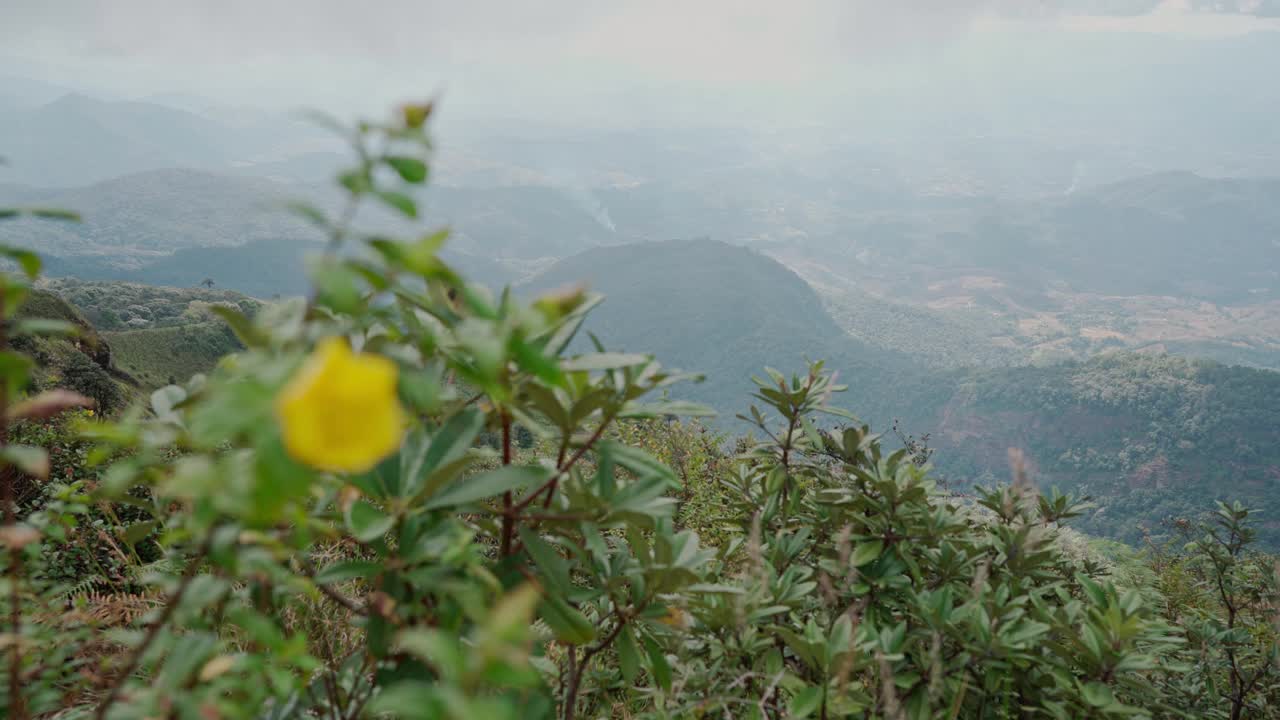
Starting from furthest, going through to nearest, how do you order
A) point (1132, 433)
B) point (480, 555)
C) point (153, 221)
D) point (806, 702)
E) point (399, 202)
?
point (153, 221) < point (1132, 433) < point (480, 555) < point (806, 702) < point (399, 202)

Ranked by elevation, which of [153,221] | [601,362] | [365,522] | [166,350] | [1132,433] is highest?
[601,362]

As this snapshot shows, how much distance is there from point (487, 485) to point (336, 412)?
18.7 inches

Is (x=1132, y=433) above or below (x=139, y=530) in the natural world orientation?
below

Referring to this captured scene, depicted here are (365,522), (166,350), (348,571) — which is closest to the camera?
(365,522)

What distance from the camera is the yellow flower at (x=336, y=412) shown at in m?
0.35

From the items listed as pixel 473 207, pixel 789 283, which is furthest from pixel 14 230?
pixel 789 283

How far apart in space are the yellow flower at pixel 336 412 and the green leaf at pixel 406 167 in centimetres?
22

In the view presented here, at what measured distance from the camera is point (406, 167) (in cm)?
53

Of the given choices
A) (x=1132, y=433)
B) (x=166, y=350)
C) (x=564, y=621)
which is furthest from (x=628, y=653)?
(x=1132, y=433)

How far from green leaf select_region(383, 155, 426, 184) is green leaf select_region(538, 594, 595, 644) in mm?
659

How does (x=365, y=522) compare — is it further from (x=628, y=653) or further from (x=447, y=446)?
(x=628, y=653)

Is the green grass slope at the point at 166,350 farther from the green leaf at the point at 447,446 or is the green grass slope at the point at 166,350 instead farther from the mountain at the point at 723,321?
the mountain at the point at 723,321

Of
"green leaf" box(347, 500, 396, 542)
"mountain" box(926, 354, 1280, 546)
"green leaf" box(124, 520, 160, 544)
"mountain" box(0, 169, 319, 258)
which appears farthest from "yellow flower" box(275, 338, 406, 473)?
"mountain" box(0, 169, 319, 258)

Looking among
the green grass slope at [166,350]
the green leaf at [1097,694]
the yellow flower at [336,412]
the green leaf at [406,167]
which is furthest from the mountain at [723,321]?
the yellow flower at [336,412]
